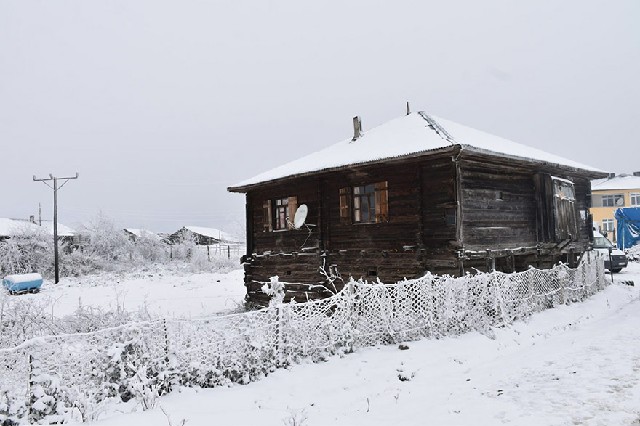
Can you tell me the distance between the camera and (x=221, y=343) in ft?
22.9

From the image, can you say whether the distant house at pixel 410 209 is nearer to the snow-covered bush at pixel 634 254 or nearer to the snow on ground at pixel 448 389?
the snow on ground at pixel 448 389

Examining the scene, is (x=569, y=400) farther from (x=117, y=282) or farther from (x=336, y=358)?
(x=117, y=282)

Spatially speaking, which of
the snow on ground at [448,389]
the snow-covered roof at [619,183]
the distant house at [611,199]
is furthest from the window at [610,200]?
the snow on ground at [448,389]

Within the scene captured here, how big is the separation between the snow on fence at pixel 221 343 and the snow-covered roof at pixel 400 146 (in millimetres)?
3963

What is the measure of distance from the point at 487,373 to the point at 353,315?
250cm

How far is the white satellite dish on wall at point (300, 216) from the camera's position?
16359 millimetres

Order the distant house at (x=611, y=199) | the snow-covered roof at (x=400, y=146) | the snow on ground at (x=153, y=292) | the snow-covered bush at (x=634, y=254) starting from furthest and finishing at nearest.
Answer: the distant house at (x=611, y=199)
the snow-covered bush at (x=634, y=254)
the snow on ground at (x=153, y=292)
the snow-covered roof at (x=400, y=146)

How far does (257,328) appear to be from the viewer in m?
7.42

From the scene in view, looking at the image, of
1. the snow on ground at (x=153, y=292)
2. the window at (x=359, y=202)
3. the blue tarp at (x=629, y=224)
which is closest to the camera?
the window at (x=359, y=202)

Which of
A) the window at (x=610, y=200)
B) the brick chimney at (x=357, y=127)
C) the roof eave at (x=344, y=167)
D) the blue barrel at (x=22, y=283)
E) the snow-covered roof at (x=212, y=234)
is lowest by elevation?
the blue barrel at (x=22, y=283)

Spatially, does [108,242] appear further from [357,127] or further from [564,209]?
[564,209]

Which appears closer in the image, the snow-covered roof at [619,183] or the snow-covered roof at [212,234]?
the snow-covered roof at [619,183]

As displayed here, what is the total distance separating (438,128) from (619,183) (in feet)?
144

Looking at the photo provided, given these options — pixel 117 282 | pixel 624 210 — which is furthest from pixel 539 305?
pixel 117 282
